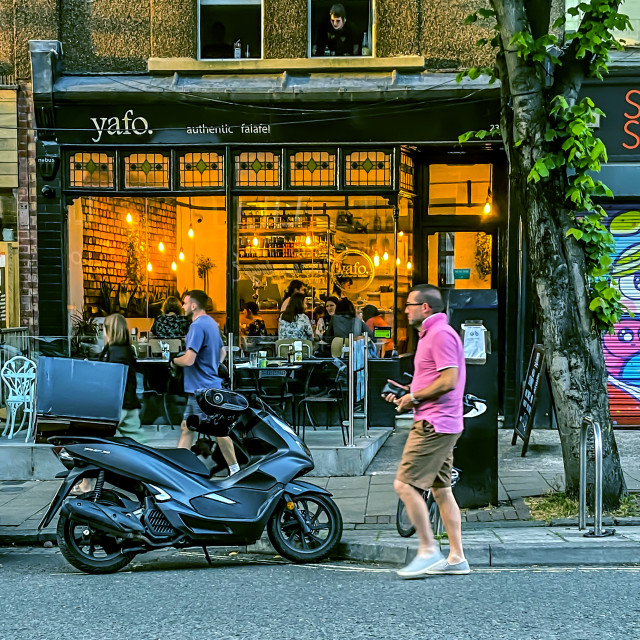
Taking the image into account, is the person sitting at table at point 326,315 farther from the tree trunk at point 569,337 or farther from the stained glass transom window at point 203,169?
the tree trunk at point 569,337

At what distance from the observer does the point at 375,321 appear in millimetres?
13227

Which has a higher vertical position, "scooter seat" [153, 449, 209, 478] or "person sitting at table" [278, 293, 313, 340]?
"person sitting at table" [278, 293, 313, 340]

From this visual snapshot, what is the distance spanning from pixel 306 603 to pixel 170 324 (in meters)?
7.73

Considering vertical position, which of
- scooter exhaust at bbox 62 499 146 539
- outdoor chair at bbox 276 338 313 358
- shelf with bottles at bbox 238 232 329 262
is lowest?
scooter exhaust at bbox 62 499 146 539

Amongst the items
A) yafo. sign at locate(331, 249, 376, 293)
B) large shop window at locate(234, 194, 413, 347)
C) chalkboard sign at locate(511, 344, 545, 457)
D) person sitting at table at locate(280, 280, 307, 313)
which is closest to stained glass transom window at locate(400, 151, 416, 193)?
large shop window at locate(234, 194, 413, 347)

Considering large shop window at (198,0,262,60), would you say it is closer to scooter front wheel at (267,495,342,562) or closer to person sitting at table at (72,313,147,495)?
person sitting at table at (72,313,147,495)

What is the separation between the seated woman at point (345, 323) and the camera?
42.0ft

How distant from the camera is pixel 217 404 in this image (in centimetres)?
702

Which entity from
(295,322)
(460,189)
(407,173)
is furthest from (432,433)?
(460,189)

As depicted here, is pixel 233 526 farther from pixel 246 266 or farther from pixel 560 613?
pixel 246 266

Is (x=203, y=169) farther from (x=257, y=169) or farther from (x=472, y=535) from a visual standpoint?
(x=472, y=535)

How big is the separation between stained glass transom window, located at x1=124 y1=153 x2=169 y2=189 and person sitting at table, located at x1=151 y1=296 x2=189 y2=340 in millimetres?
1772

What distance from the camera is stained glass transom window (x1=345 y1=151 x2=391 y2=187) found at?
12828mm

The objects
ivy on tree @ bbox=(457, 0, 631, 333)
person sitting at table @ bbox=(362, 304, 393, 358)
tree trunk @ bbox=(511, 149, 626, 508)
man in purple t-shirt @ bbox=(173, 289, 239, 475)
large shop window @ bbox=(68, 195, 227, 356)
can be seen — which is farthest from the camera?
large shop window @ bbox=(68, 195, 227, 356)
